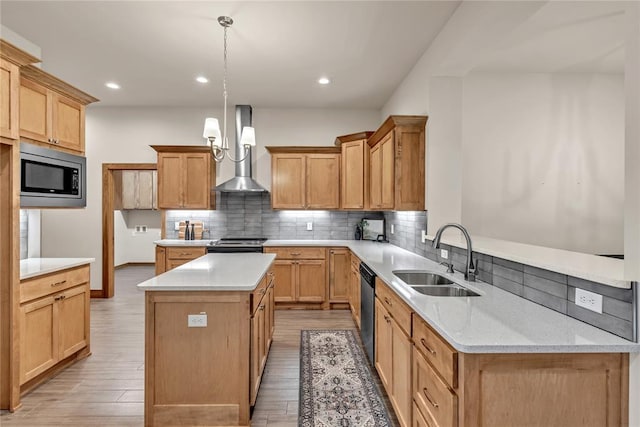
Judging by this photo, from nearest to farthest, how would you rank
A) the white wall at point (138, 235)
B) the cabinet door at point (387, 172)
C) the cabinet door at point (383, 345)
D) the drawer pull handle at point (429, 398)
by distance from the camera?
1. the drawer pull handle at point (429, 398)
2. the cabinet door at point (383, 345)
3. the cabinet door at point (387, 172)
4. the white wall at point (138, 235)

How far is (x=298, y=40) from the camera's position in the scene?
3.14 metres

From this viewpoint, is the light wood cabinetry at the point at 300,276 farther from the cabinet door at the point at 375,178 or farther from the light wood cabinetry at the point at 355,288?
the cabinet door at the point at 375,178

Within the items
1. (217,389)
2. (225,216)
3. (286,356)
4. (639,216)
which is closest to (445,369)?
(639,216)

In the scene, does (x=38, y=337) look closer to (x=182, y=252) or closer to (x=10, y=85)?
(x=10, y=85)

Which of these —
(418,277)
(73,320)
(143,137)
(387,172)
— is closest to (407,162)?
(387,172)

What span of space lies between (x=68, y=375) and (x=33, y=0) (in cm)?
311

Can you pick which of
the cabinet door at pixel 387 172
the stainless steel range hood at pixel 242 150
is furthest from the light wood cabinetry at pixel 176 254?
the cabinet door at pixel 387 172

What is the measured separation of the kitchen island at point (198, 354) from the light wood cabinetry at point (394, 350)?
95 centimetres

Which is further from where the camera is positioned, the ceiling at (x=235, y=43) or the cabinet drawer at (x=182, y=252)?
the cabinet drawer at (x=182, y=252)

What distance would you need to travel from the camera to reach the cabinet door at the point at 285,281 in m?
4.67

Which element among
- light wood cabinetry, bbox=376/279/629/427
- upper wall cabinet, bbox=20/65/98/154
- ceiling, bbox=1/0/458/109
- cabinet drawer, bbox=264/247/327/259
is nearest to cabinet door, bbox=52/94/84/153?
upper wall cabinet, bbox=20/65/98/154

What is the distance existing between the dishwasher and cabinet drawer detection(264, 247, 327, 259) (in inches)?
58.9

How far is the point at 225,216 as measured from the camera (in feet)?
17.4

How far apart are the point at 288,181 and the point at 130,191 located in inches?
212
